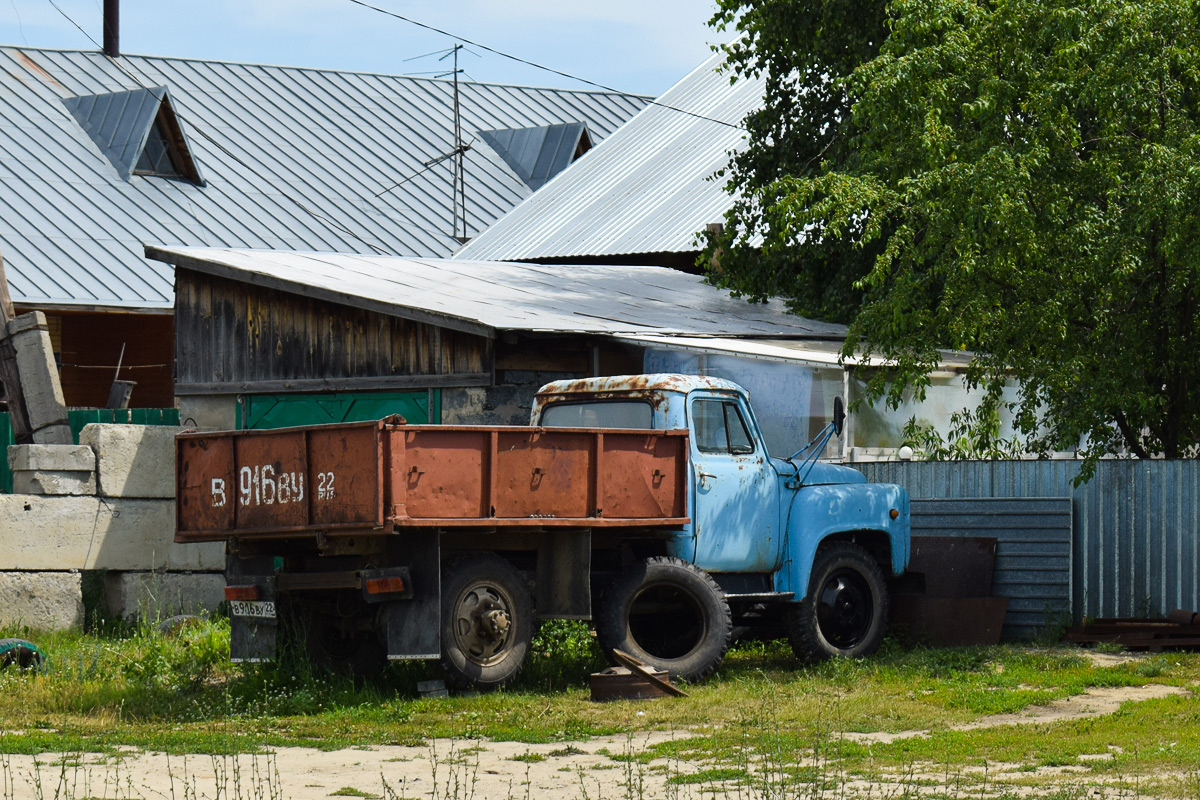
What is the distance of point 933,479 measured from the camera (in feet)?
50.9

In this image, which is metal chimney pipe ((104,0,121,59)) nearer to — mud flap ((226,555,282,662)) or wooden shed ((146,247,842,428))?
wooden shed ((146,247,842,428))

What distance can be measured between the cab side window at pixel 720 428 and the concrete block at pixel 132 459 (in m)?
6.34

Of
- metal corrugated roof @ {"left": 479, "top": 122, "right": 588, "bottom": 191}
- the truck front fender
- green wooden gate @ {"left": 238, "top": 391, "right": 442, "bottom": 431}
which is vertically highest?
metal corrugated roof @ {"left": 479, "top": 122, "right": 588, "bottom": 191}

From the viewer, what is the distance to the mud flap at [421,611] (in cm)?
1069

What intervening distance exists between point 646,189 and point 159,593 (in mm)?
13496

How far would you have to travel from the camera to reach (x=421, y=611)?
10734 mm

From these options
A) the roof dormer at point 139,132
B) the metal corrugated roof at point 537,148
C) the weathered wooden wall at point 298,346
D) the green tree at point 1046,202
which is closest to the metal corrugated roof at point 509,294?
the weathered wooden wall at point 298,346

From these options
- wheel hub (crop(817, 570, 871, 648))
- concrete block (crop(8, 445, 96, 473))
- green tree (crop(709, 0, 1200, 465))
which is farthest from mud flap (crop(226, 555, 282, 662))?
green tree (crop(709, 0, 1200, 465))

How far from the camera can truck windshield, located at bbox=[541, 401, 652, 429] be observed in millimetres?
12248

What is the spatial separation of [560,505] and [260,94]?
2313 cm

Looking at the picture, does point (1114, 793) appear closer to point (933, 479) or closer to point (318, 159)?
point (933, 479)

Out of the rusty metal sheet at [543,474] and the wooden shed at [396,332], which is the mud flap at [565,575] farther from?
the wooden shed at [396,332]

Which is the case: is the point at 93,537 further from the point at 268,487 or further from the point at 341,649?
the point at 268,487

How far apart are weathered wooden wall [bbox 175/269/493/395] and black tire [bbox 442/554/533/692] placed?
553 cm
